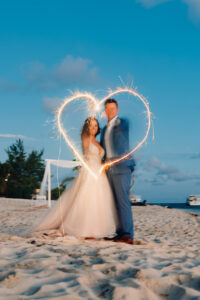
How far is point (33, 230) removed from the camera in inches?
191

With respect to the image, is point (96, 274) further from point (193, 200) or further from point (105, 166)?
point (193, 200)

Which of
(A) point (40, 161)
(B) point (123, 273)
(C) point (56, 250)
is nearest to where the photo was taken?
(B) point (123, 273)

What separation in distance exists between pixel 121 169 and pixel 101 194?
1.82 ft

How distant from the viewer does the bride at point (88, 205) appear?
185 inches

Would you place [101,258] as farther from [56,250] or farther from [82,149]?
[82,149]

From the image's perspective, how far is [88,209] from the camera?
15.6 feet

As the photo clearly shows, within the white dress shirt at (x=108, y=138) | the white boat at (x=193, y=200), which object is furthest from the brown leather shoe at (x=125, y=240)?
the white boat at (x=193, y=200)

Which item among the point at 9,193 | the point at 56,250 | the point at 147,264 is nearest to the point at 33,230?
the point at 56,250

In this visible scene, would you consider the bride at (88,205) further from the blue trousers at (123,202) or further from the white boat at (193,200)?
the white boat at (193,200)

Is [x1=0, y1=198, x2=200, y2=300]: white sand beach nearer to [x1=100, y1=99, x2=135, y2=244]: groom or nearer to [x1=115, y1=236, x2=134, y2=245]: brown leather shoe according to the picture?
[x1=115, y1=236, x2=134, y2=245]: brown leather shoe

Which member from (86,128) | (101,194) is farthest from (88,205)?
(86,128)

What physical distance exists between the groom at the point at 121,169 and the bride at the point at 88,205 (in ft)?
0.65

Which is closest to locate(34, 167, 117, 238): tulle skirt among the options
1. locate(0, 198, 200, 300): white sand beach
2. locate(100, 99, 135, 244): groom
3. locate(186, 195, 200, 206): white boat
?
locate(100, 99, 135, 244): groom

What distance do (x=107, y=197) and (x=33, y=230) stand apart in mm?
1284
